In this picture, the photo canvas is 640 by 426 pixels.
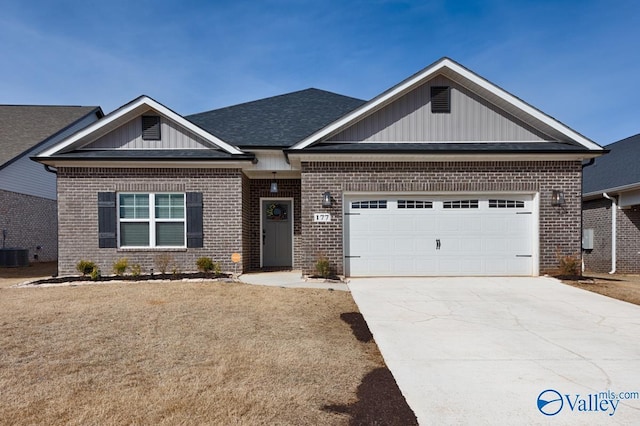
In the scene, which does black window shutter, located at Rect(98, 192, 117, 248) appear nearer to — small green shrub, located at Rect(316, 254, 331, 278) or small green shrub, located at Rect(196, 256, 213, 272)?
small green shrub, located at Rect(196, 256, 213, 272)

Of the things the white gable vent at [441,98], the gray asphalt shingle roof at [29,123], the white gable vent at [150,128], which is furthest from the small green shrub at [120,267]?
the gray asphalt shingle roof at [29,123]

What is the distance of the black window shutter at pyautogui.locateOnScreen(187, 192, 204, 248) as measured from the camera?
10406mm

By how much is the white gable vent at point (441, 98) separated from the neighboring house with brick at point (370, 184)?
0.03m

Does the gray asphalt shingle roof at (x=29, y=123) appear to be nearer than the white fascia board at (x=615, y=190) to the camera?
No

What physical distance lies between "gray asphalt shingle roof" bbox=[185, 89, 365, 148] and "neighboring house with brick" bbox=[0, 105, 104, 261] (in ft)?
28.2

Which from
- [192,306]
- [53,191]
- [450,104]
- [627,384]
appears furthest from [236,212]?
[53,191]

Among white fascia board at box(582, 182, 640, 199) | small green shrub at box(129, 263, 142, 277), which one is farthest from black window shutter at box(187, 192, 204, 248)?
white fascia board at box(582, 182, 640, 199)

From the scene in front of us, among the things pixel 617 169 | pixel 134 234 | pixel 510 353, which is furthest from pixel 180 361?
pixel 617 169

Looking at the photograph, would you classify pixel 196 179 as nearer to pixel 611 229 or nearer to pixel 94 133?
pixel 94 133

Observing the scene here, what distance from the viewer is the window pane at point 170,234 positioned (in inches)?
414

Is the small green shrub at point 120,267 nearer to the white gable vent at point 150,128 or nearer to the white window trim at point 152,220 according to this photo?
the white window trim at point 152,220

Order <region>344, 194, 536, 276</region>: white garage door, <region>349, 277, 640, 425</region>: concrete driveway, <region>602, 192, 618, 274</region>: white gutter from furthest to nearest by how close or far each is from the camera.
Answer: <region>602, 192, 618, 274</region>: white gutter, <region>344, 194, 536, 276</region>: white garage door, <region>349, 277, 640, 425</region>: concrete driveway

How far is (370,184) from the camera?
9945 millimetres

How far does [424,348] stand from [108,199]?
9.29m
